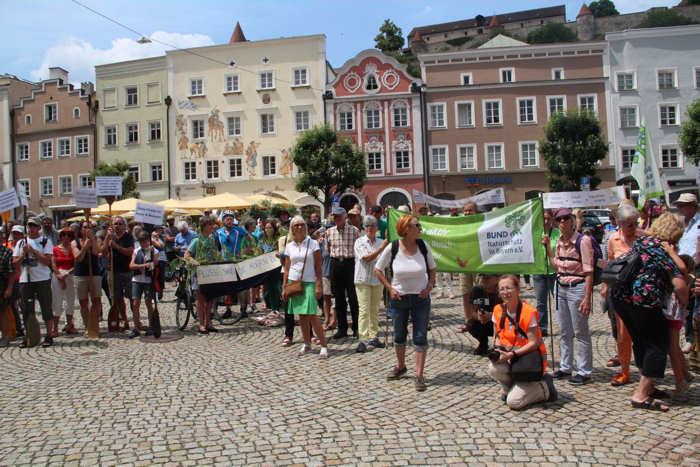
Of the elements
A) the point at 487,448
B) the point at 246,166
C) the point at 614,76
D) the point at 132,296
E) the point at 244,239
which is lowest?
the point at 487,448

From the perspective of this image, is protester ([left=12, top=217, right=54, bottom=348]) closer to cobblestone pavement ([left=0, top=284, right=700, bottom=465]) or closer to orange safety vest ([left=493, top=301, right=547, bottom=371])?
cobblestone pavement ([left=0, top=284, right=700, bottom=465])

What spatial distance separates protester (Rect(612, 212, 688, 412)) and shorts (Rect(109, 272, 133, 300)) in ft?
26.7

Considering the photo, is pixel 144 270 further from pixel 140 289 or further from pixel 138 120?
pixel 138 120

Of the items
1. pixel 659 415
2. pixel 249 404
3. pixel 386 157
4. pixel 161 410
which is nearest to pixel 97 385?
pixel 161 410

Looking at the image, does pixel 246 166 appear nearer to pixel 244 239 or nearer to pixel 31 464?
pixel 244 239

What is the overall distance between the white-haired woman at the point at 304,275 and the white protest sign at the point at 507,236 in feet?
7.64

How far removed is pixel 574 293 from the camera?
5836mm

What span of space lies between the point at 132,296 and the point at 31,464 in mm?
5705

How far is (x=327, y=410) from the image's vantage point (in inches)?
207

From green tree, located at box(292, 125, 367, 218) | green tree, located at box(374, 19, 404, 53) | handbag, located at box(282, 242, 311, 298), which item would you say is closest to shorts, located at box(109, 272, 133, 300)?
handbag, located at box(282, 242, 311, 298)

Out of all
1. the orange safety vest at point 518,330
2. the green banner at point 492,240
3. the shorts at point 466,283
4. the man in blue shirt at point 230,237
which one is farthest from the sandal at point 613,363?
the man in blue shirt at point 230,237

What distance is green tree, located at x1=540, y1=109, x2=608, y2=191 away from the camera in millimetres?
34062

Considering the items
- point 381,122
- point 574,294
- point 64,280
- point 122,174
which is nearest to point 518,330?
point 574,294

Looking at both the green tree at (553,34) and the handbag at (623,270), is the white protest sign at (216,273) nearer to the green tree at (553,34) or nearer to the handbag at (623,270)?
the handbag at (623,270)
